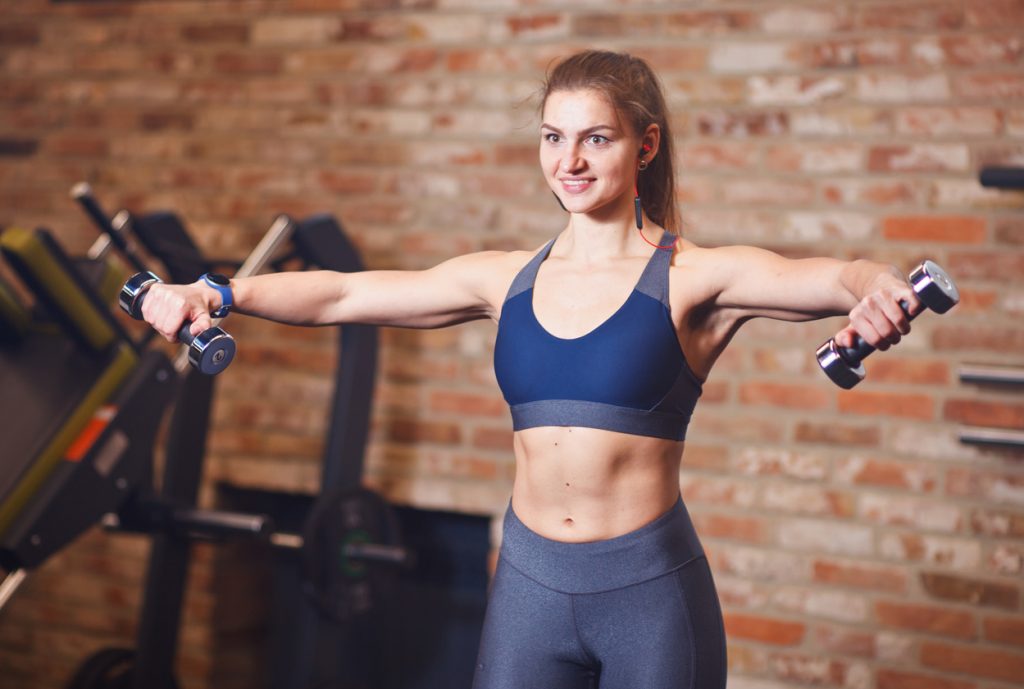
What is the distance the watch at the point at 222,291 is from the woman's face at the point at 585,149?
0.45 meters

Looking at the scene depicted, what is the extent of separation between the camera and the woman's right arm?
1.47 meters

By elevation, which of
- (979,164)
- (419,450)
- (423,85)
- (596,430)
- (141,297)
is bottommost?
(596,430)

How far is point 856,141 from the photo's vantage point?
235 cm

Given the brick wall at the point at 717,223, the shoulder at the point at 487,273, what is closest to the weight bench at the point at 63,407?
the brick wall at the point at 717,223

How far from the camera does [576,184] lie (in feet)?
4.65

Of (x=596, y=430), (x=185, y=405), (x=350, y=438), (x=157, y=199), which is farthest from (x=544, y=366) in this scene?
(x=157, y=199)

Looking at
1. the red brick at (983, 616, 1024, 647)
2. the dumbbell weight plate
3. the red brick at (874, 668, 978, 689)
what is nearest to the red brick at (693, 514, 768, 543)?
the red brick at (874, 668, 978, 689)

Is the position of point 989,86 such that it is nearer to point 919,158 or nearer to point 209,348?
point 919,158

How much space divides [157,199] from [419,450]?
104 centimetres

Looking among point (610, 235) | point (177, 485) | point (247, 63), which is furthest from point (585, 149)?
point (247, 63)

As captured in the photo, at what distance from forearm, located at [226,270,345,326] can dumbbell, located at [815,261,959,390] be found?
2.22 feet

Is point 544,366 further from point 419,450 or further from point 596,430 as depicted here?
point 419,450

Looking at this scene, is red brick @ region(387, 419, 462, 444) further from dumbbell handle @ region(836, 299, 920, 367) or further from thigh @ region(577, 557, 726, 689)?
dumbbell handle @ region(836, 299, 920, 367)

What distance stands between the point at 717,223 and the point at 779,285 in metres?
1.12
